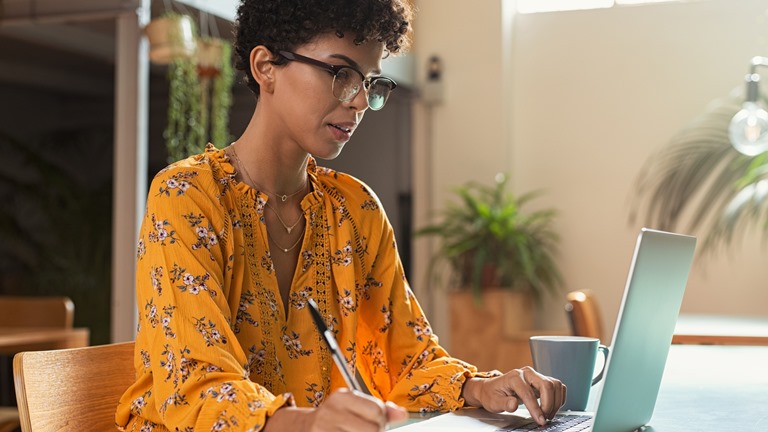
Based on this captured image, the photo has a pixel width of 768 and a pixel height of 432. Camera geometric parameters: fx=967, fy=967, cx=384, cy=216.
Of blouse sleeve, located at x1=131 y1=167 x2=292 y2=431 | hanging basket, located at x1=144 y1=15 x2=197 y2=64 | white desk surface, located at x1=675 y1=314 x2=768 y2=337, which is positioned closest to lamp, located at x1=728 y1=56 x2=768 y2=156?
white desk surface, located at x1=675 y1=314 x2=768 y2=337

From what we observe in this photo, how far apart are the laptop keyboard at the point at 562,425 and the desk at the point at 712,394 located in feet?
0.27

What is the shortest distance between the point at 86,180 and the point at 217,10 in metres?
3.07

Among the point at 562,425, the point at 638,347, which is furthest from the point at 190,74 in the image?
the point at 638,347

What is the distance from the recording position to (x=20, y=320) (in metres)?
4.14

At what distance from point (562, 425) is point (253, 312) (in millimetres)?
466

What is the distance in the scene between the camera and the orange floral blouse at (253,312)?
116 cm

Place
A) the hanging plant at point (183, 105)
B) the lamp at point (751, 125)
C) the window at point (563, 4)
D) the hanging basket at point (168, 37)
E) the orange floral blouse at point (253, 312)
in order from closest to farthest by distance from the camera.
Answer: the orange floral blouse at point (253, 312) < the lamp at point (751, 125) < the hanging basket at point (168, 37) < the hanging plant at point (183, 105) < the window at point (563, 4)

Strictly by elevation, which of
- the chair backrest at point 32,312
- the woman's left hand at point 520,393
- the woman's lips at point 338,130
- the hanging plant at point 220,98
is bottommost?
the chair backrest at point 32,312

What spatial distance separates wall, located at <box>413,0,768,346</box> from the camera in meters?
6.25

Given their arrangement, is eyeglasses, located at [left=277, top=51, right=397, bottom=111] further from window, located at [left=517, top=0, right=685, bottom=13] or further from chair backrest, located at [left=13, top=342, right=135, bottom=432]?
window, located at [left=517, top=0, right=685, bottom=13]

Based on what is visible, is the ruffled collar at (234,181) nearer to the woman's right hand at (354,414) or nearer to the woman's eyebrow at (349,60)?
the woman's eyebrow at (349,60)

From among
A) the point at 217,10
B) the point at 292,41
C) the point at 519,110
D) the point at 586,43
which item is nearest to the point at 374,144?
the point at 519,110

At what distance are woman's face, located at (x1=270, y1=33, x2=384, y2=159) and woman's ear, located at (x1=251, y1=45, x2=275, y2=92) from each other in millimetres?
29

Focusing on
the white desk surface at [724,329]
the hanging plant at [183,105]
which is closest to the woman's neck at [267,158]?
the white desk surface at [724,329]
